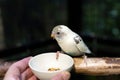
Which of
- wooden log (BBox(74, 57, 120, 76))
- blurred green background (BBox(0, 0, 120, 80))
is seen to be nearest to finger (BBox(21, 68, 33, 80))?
wooden log (BBox(74, 57, 120, 76))

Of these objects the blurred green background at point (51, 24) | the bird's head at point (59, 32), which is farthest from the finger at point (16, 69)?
the blurred green background at point (51, 24)

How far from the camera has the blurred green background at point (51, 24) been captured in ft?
10.4

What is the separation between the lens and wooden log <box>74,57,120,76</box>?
119 centimetres

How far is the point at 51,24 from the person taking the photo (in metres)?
3.48

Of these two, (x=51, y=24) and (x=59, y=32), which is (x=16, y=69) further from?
(x=51, y=24)

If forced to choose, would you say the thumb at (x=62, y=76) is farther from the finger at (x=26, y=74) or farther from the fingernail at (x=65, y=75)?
the finger at (x=26, y=74)

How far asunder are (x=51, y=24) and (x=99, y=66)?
2321 millimetres

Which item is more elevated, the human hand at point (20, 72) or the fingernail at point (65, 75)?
the fingernail at point (65, 75)

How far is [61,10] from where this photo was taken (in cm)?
365

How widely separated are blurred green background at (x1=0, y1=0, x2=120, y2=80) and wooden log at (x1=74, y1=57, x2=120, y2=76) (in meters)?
1.97

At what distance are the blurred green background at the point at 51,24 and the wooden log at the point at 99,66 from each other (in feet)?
6.47

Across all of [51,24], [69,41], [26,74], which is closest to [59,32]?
[69,41]

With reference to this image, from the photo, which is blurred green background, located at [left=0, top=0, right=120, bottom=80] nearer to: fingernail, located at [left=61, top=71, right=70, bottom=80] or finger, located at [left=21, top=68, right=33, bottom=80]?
finger, located at [left=21, top=68, right=33, bottom=80]

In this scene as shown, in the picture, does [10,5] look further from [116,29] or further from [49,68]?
[49,68]
